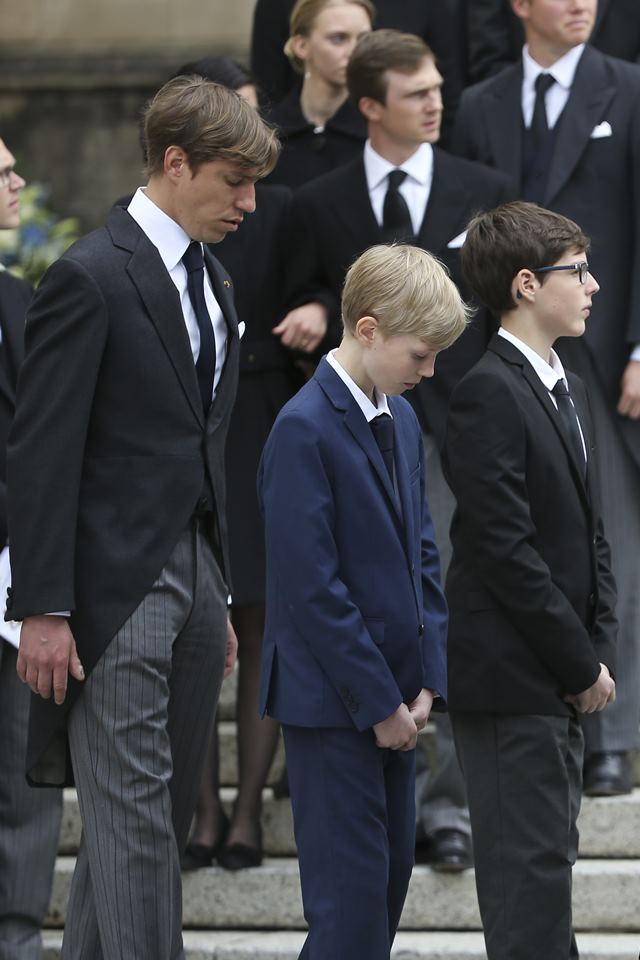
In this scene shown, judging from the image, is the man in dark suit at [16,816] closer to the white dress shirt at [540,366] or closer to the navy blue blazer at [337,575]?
the navy blue blazer at [337,575]

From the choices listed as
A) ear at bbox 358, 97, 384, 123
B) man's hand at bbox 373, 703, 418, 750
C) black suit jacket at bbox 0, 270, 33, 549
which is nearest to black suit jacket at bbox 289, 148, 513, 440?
ear at bbox 358, 97, 384, 123

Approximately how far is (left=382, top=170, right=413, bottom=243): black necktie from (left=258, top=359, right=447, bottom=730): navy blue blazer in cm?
154

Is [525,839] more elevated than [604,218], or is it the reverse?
[604,218]

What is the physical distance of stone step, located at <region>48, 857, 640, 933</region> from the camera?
475cm

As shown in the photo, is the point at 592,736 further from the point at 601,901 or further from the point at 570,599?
the point at 570,599

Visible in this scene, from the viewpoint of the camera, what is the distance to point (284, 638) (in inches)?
140

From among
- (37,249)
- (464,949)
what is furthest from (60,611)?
(37,249)

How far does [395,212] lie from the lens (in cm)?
509

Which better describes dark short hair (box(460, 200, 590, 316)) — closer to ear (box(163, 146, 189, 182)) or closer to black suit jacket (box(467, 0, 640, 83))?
ear (box(163, 146, 189, 182))

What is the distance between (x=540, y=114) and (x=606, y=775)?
6.31 ft

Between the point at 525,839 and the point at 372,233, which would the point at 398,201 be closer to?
the point at 372,233

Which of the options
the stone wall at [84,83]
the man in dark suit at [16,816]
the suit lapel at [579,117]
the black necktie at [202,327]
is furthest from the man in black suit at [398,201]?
the stone wall at [84,83]

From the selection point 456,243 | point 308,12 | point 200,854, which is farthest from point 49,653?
point 308,12

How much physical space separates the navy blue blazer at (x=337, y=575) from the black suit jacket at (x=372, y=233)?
1.38 metres
